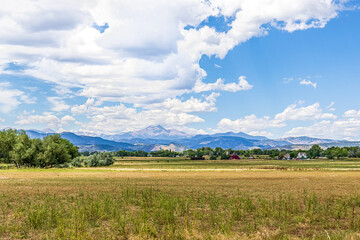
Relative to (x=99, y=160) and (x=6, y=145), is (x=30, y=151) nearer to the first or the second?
(x=6, y=145)

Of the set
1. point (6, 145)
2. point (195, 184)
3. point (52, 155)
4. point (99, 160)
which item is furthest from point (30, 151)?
point (195, 184)

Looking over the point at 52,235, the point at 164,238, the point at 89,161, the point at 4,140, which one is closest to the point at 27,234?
the point at 52,235

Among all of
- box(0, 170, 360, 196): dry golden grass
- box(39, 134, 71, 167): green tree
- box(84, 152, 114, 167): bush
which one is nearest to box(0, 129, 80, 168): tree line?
box(39, 134, 71, 167): green tree

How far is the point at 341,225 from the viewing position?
67.1 feet

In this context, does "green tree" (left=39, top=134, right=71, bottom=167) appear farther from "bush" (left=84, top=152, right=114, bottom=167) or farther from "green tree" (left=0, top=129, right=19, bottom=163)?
"bush" (left=84, top=152, right=114, bottom=167)

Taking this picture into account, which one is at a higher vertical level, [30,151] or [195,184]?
[30,151]

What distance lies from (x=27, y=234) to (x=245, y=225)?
45.3 feet

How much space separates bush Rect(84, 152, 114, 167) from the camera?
147188mm

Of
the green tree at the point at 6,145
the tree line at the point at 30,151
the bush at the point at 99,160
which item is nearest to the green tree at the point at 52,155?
the tree line at the point at 30,151

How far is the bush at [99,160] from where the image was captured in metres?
147

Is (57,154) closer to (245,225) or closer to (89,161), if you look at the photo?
(89,161)

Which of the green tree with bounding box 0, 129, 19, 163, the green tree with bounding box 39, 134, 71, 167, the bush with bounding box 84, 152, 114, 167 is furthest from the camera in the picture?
the bush with bounding box 84, 152, 114, 167

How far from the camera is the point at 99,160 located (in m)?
150

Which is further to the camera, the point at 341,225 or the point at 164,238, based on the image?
the point at 341,225
